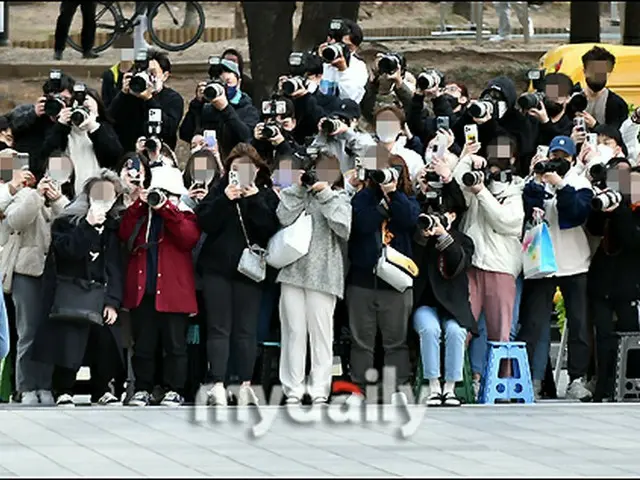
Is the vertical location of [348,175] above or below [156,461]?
above

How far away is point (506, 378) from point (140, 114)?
148 inches

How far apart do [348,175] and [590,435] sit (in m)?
2.92

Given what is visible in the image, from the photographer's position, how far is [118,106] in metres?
17.1

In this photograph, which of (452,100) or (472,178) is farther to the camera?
(452,100)

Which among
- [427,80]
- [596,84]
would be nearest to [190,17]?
[596,84]

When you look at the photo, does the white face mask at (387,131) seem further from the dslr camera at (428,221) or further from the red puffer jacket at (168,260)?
the red puffer jacket at (168,260)

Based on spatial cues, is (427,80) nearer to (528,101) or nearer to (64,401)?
(528,101)

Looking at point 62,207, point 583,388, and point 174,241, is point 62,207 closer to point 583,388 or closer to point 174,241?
point 174,241

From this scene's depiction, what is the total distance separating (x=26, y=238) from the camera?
51.2 feet

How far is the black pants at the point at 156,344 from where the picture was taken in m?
15.6

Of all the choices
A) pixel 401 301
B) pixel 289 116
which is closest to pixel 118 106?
pixel 289 116

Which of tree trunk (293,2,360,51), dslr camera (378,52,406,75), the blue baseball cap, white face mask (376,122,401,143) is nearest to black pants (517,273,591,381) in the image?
the blue baseball cap

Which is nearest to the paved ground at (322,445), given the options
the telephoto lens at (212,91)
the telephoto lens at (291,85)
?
the telephoto lens at (212,91)

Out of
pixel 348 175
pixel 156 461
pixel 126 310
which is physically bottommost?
pixel 156 461
